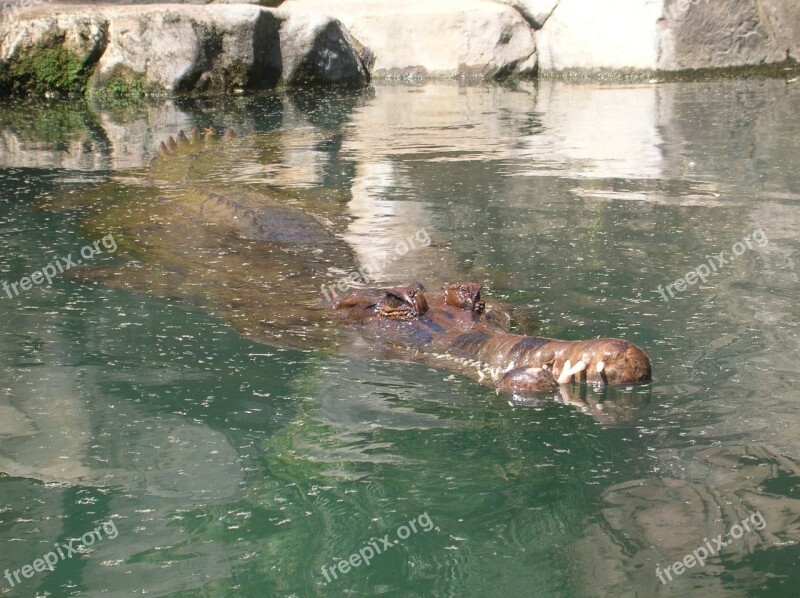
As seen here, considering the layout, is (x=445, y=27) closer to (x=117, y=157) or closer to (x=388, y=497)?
(x=117, y=157)

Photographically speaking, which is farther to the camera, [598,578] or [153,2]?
[153,2]

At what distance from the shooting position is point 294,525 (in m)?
4.00

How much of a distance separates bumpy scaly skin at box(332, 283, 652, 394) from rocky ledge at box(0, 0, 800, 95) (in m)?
13.8

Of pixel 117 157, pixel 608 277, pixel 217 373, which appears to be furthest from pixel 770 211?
pixel 117 157

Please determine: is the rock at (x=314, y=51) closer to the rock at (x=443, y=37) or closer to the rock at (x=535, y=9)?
the rock at (x=443, y=37)

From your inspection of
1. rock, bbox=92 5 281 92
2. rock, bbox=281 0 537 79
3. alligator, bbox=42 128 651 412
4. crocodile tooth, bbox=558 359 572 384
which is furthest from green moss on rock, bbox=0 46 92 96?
crocodile tooth, bbox=558 359 572 384

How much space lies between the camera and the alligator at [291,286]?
5215 mm

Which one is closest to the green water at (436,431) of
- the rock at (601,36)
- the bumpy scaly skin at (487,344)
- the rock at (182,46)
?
the bumpy scaly skin at (487,344)

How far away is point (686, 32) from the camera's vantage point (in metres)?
19.8

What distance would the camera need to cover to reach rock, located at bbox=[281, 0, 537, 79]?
2172cm

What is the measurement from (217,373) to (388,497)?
1.85 meters

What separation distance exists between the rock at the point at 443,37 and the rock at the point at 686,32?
142 centimetres

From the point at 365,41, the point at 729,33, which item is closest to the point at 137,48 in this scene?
the point at 365,41

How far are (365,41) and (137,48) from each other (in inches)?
222
